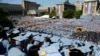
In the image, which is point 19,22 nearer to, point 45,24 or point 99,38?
point 45,24

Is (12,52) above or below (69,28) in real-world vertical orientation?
above

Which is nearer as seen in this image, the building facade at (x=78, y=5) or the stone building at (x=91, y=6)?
the stone building at (x=91, y=6)

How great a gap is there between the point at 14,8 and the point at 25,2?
12.0 meters

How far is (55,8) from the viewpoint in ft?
207

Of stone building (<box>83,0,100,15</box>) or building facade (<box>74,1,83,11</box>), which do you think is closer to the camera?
stone building (<box>83,0,100,15</box>)

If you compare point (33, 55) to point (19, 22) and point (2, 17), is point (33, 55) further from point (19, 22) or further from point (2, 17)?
point (2, 17)

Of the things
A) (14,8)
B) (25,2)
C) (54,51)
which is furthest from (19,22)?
(25,2)

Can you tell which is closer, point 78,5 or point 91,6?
point 91,6

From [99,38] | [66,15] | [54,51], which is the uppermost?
[54,51]

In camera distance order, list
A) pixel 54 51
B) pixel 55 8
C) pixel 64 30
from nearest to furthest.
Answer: pixel 54 51 < pixel 64 30 < pixel 55 8

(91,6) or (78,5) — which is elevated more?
(91,6)

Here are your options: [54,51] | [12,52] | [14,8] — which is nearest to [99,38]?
[54,51]

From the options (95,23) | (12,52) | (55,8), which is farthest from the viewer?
(55,8)

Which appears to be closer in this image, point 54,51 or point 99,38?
point 54,51
